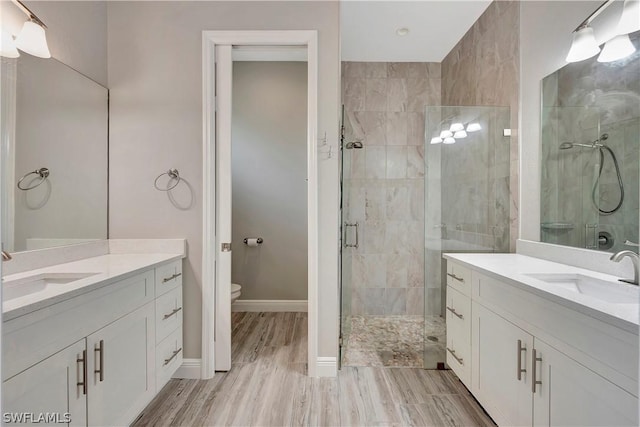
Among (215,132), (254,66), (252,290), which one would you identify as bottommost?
(252,290)

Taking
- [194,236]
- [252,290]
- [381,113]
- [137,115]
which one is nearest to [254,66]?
[381,113]

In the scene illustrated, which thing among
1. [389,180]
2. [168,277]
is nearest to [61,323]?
[168,277]

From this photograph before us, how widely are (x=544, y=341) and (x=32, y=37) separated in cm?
249

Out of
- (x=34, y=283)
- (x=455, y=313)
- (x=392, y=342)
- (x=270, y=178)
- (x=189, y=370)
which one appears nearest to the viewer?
(x=34, y=283)

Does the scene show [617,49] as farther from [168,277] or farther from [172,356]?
[172,356]

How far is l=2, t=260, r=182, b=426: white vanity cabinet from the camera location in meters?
0.94

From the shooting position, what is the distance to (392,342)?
8.57ft

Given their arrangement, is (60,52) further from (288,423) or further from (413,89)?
(413,89)

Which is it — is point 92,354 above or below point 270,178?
below

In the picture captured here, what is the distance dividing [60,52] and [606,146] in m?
2.74

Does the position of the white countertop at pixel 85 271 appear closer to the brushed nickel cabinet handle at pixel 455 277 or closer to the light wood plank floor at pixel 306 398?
the light wood plank floor at pixel 306 398

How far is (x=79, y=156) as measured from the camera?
1803mm

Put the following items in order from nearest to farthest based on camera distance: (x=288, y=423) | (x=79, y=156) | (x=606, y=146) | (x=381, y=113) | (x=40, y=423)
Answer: (x=40, y=423)
(x=606, y=146)
(x=288, y=423)
(x=79, y=156)
(x=381, y=113)

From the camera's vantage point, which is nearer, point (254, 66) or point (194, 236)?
point (194, 236)
